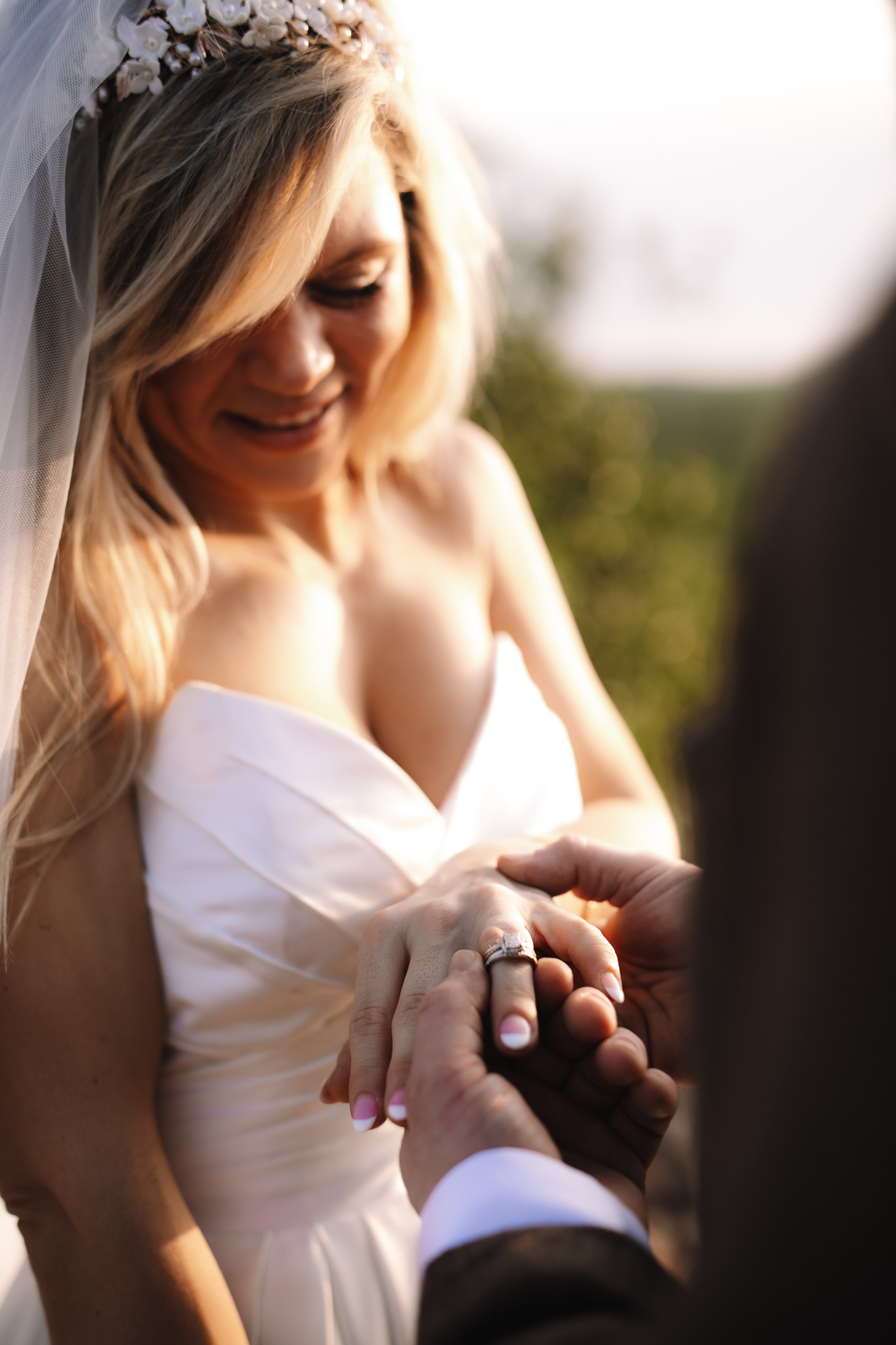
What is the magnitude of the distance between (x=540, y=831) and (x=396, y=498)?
2.58 feet

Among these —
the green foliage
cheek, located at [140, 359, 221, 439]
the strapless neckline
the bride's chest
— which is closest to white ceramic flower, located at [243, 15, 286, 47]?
cheek, located at [140, 359, 221, 439]

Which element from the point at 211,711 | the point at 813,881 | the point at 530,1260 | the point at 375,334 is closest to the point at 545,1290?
the point at 530,1260

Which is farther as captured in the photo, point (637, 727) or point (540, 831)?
point (637, 727)

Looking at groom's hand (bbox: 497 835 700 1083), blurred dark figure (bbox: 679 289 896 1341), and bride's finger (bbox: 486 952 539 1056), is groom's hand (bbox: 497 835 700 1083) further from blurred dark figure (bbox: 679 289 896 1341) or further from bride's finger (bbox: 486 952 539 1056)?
blurred dark figure (bbox: 679 289 896 1341)

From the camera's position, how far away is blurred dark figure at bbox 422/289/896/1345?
0.48m

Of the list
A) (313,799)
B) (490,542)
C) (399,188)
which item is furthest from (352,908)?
(399,188)

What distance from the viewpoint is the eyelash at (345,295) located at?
151 centimetres

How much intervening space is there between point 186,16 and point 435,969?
1376 mm

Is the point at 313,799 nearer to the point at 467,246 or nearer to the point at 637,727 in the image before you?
the point at 467,246

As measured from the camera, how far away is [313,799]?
4.78ft

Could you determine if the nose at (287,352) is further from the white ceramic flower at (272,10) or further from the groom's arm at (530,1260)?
the groom's arm at (530,1260)

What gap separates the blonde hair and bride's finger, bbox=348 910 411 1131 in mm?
445

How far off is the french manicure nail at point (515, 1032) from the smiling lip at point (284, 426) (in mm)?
1020

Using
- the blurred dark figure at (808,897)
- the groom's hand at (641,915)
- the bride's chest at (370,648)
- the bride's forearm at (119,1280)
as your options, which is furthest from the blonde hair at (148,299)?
the blurred dark figure at (808,897)
